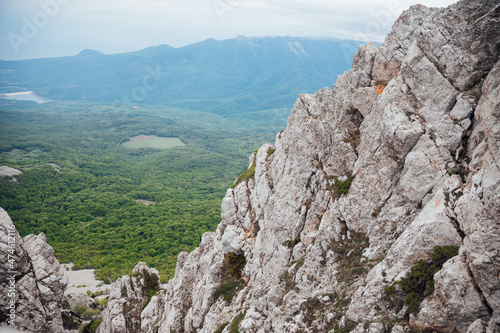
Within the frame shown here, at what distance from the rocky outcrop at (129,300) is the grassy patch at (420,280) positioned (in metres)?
42.9

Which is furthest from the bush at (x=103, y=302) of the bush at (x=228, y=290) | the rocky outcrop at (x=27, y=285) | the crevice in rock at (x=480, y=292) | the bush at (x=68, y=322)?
the crevice in rock at (x=480, y=292)

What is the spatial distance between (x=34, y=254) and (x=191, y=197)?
112m

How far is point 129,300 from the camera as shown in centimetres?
5084

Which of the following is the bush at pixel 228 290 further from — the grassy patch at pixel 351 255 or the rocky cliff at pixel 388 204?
the grassy patch at pixel 351 255

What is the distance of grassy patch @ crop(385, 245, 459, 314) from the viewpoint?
16.9 meters

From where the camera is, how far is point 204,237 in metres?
48.8

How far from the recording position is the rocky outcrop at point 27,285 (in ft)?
131

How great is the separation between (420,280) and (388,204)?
624cm

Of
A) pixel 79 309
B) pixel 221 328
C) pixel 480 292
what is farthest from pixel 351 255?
pixel 79 309

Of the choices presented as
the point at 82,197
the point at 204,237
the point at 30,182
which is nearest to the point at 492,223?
the point at 204,237

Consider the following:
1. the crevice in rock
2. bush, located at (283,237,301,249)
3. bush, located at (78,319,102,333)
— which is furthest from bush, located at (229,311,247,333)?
bush, located at (78,319,102,333)

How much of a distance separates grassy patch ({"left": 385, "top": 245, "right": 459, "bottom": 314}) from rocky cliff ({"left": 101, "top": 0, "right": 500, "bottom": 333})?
0.19 feet

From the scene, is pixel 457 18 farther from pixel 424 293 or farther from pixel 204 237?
pixel 204 237

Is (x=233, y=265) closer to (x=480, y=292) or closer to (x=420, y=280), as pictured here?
(x=420, y=280)
